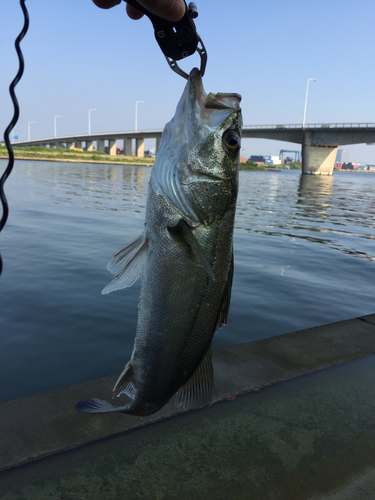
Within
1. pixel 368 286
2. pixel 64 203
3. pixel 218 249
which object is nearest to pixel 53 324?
pixel 218 249

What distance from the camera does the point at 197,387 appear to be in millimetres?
2322

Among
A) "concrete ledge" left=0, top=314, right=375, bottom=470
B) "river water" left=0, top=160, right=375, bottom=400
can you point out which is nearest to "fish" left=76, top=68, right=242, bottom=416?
"concrete ledge" left=0, top=314, right=375, bottom=470

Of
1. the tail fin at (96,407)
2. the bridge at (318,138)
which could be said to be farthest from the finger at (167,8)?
the bridge at (318,138)

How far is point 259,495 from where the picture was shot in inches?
100

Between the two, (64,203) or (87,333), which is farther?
(64,203)

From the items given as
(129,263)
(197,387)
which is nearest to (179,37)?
(129,263)

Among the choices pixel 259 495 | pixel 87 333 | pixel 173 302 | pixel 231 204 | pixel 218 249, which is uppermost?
pixel 231 204

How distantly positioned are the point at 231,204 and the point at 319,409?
7.73ft

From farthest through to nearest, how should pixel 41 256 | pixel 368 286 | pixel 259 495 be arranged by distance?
pixel 41 256
pixel 368 286
pixel 259 495

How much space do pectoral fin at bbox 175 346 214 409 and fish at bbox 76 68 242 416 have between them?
69mm

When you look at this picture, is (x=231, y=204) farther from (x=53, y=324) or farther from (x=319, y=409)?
(x=53, y=324)

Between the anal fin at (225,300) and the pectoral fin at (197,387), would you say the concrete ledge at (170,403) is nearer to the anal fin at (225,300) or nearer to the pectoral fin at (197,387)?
the pectoral fin at (197,387)

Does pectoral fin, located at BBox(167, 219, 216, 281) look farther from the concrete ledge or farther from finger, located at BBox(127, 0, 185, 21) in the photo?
the concrete ledge

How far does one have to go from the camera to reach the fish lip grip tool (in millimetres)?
2229
